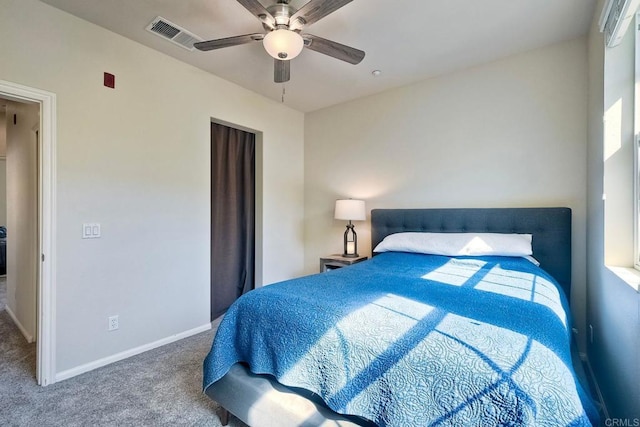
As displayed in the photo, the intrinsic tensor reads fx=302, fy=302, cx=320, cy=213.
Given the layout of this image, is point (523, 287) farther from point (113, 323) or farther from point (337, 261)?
point (113, 323)

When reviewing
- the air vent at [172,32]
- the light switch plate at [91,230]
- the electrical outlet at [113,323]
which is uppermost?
the air vent at [172,32]

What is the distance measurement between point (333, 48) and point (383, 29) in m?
0.56

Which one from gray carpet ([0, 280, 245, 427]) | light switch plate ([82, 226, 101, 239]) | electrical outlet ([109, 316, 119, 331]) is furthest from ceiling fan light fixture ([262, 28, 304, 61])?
electrical outlet ([109, 316, 119, 331])

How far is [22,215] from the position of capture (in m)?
3.14

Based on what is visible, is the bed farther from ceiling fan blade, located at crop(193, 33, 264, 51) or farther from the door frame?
ceiling fan blade, located at crop(193, 33, 264, 51)

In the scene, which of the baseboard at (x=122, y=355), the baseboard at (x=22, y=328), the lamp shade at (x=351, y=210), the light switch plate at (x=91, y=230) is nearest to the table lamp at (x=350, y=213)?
the lamp shade at (x=351, y=210)

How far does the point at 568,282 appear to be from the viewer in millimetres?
2467

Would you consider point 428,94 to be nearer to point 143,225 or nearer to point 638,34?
point 638,34

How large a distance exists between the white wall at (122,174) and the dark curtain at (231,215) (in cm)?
31

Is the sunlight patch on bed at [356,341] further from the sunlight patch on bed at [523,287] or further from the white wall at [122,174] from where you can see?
the white wall at [122,174]

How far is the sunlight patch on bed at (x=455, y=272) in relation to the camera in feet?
6.25

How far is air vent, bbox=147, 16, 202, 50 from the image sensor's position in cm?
230

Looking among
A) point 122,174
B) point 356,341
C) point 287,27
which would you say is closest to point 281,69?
point 287,27

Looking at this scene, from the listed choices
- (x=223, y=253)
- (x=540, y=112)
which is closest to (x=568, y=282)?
(x=540, y=112)
